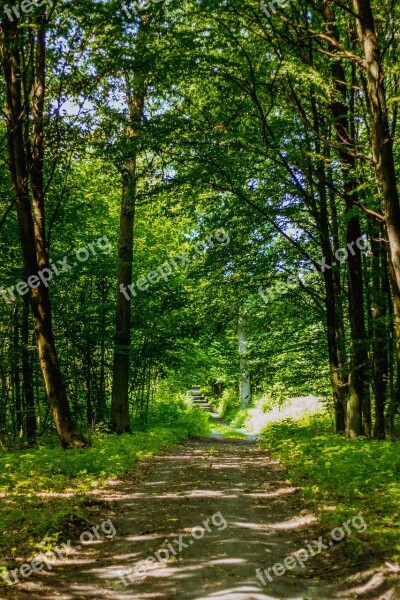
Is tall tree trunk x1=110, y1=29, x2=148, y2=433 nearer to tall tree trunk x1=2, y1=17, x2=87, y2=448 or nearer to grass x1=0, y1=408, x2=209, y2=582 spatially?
grass x1=0, y1=408, x2=209, y2=582

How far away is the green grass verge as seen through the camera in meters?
4.87

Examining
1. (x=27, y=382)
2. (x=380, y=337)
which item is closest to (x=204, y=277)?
(x=380, y=337)

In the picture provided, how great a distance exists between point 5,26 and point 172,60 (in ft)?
10.5

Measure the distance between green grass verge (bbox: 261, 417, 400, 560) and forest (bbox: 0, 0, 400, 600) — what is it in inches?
1.7

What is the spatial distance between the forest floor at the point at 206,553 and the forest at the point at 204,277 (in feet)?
0.10

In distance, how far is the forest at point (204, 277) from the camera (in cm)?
509

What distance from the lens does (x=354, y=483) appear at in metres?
6.89

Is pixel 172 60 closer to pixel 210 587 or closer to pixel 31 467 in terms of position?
pixel 31 467

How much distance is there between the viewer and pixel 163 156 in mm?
10773

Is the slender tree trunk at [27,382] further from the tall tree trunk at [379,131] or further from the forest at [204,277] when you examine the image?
the tall tree trunk at [379,131]

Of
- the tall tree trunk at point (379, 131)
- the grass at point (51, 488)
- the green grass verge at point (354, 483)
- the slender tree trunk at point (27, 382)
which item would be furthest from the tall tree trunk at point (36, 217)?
the tall tree trunk at point (379, 131)

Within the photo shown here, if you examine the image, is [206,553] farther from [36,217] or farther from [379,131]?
[36,217]

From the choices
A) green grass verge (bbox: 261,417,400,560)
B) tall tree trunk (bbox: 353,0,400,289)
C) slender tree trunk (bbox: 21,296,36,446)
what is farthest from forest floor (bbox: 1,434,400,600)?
slender tree trunk (bbox: 21,296,36,446)

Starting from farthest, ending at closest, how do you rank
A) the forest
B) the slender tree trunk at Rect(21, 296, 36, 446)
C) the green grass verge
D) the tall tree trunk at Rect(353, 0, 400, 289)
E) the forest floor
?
the slender tree trunk at Rect(21, 296, 36, 446) < the tall tree trunk at Rect(353, 0, 400, 289) < the forest < the green grass verge < the forest floor
